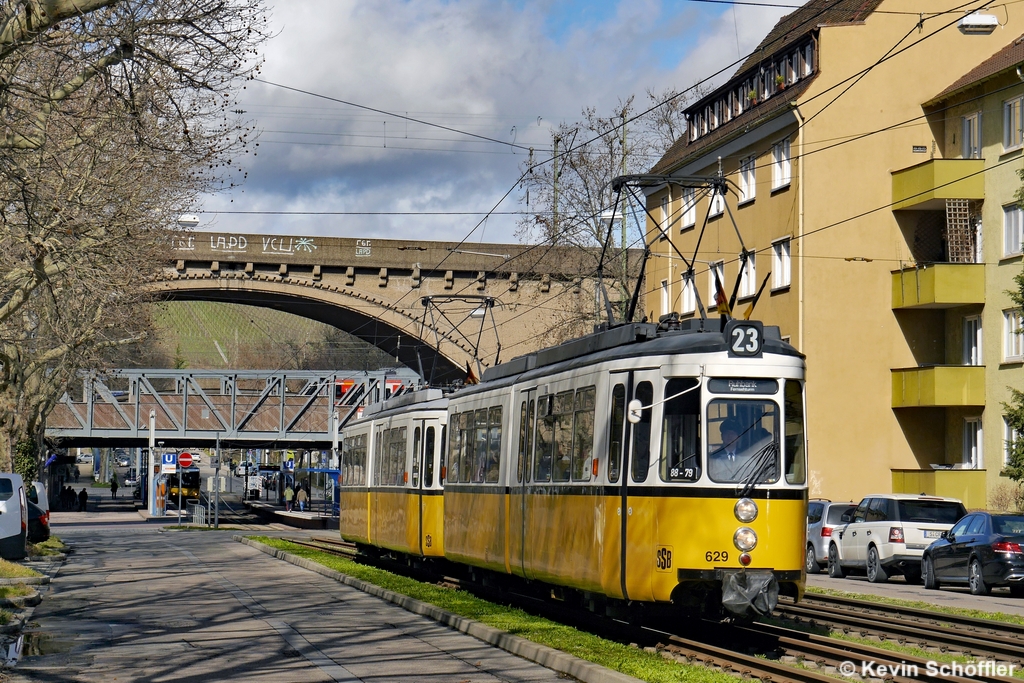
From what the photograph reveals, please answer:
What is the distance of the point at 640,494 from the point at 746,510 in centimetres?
104

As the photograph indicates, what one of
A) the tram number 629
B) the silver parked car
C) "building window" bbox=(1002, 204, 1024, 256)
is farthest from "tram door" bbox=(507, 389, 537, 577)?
Result: "building window" bbox=(1002, 204, 1024, 256)

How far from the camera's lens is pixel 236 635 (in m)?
14.2

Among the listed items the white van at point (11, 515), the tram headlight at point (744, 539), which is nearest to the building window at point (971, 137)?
the white van at point (11, 515)

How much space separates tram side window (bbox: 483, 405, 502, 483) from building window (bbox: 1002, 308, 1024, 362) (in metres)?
20.1

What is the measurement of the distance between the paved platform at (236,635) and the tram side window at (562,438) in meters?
2.12

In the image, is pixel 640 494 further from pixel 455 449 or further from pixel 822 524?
pixel 822 524

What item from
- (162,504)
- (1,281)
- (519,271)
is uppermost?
(519,271)

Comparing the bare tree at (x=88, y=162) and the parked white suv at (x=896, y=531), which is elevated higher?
the bare tree at (x=88, y=162)

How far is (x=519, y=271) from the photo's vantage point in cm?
5591

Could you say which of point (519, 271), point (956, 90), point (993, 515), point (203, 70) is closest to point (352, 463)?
point (993, 515)

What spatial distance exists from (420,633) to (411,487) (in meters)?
8.98

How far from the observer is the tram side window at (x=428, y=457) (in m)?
22.4

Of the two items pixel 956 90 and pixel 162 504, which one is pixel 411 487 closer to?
pixel 956 90

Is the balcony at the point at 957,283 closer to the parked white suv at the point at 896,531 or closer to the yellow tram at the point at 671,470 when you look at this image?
the parked white suv at the point at 896,531
